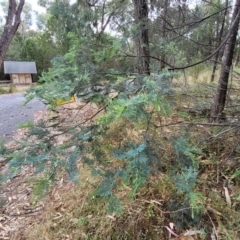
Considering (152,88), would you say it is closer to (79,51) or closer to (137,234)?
(79,51)

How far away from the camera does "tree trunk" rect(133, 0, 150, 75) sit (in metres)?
1.86

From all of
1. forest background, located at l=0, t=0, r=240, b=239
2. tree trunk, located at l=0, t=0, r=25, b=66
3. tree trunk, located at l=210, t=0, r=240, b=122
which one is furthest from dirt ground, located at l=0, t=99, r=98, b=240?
tree trunk, located at l=0, t=0, r=25, b=66

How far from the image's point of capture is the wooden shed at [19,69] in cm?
1738

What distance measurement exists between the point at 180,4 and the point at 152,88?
2227mm

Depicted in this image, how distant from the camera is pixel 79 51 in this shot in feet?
4.84

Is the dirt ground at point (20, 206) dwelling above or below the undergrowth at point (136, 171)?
below

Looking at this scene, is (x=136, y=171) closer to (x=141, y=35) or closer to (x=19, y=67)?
(x=141, y=35)

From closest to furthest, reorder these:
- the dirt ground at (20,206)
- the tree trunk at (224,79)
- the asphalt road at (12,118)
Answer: the dirt ground at (20,206) < the tree trunk at (224,79) < the asphalt road at (12,118)

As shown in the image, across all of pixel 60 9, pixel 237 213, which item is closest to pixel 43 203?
pixel 237 213

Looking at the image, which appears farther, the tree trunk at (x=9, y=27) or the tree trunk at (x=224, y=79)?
the tree trunk at (x=9, y=27)

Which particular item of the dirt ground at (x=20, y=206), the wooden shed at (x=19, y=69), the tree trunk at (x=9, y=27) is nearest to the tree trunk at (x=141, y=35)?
the dirt ground at (x=20, y=206)

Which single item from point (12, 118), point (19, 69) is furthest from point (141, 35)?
point (19, 69)

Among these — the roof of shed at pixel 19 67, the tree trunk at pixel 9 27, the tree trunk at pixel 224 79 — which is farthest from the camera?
the roof of shed at pixel 19 67

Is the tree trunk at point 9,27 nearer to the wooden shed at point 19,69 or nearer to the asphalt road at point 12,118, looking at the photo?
the asphalt road at point 12,118
